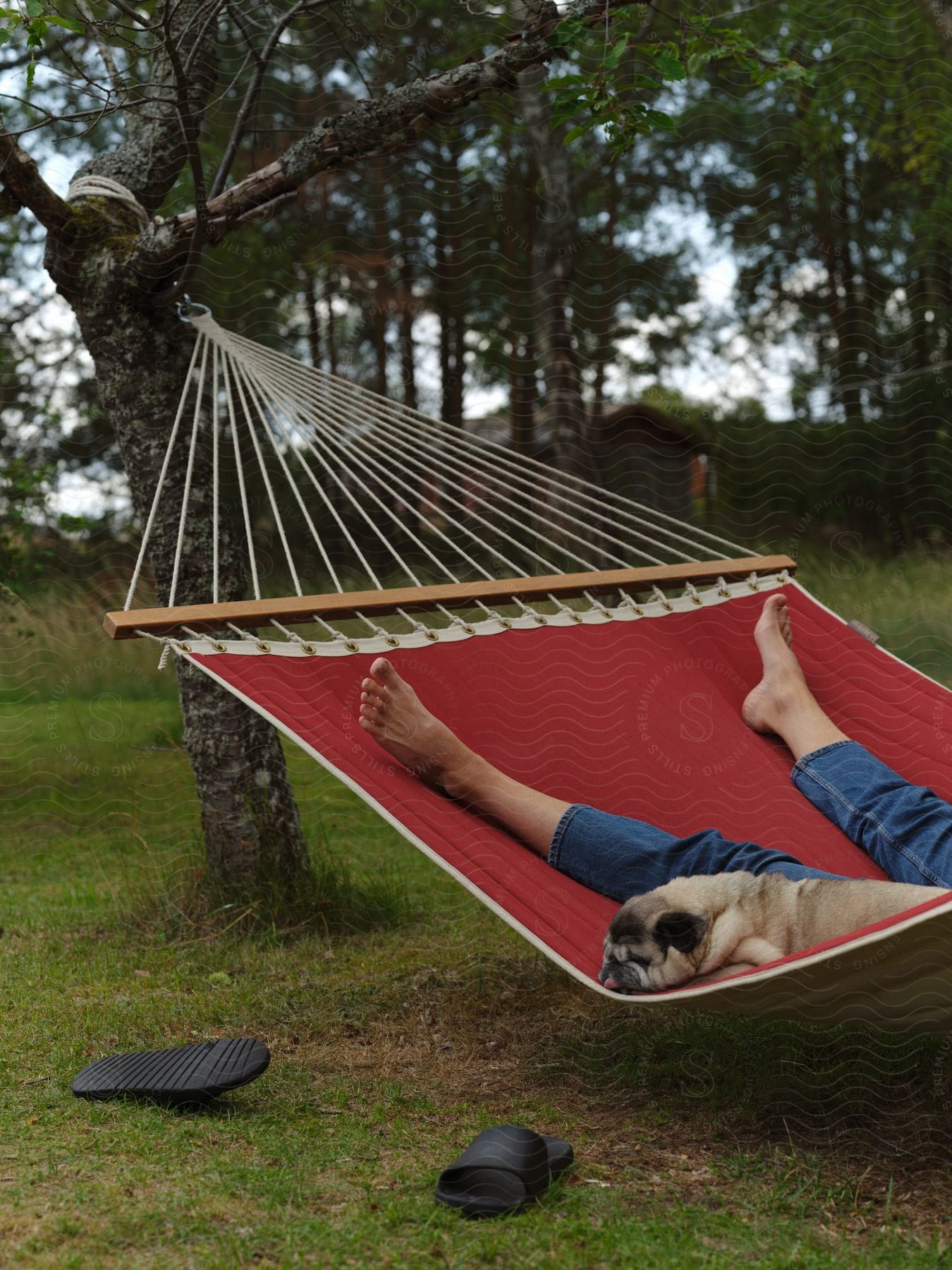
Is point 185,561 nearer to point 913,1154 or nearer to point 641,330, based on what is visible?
point 913,1154

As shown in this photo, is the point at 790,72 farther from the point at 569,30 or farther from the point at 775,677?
the point at 775,677

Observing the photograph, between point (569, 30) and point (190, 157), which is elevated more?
point (569, 30)

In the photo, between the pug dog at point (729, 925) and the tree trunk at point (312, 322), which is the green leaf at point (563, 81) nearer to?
the pug dog at point (729, 925)

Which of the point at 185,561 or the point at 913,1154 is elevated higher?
the point at 185,561

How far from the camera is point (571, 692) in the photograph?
6.28ft

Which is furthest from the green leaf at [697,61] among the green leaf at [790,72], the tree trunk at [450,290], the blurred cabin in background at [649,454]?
the blurred cabin in background at [649,454]

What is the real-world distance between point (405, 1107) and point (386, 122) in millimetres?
1819

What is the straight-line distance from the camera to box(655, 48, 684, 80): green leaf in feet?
6.96

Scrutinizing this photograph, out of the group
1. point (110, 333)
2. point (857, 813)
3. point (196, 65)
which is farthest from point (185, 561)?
point (857, 813)

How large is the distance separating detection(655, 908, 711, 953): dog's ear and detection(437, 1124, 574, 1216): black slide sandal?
263 millimetres

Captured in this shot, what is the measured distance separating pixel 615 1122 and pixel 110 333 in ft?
6.08

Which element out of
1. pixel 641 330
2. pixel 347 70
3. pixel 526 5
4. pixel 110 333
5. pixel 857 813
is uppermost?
pixel 347 70

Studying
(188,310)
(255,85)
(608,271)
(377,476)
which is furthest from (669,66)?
(608,271)

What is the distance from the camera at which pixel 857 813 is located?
176 cm
